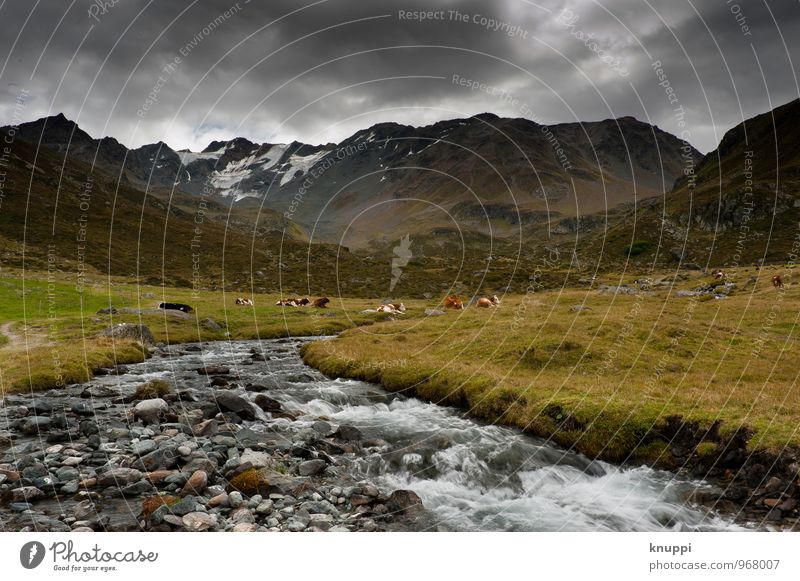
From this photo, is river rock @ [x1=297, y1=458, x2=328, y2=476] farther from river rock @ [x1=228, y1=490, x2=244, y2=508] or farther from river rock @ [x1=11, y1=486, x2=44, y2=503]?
river rock @ [x1=11, y1=486, x2=44, y2=503]

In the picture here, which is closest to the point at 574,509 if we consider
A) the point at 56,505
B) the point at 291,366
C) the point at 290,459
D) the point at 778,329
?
the point at 290,459

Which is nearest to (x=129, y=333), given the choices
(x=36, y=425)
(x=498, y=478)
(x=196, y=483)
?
(x=36, y=425)

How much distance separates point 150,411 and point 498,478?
15.0m

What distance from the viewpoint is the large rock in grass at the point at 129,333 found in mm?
39375

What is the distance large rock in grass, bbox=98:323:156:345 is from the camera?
39375 mm

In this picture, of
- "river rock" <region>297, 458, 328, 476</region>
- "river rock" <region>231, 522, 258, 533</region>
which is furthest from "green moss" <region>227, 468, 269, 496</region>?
"river rock" <region>231, 522, 258, 533</region>

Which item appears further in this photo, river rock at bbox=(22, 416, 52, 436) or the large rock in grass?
the large rock in grass

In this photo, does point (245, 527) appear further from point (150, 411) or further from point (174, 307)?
point (174, 307)

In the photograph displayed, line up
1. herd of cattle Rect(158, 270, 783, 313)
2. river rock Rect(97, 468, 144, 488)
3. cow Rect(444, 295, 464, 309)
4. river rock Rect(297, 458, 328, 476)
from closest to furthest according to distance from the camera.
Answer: river rock Rect(97, 468, 144, 488)
river rock Rect(297, 458, 328, 476)
herd of cattle Rect(158, 270, 783, 313)
cow Rect(444, 295, 464, 309)

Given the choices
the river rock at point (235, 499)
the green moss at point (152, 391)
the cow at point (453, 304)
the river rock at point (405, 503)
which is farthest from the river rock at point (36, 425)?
the cow at point (453, 304)
